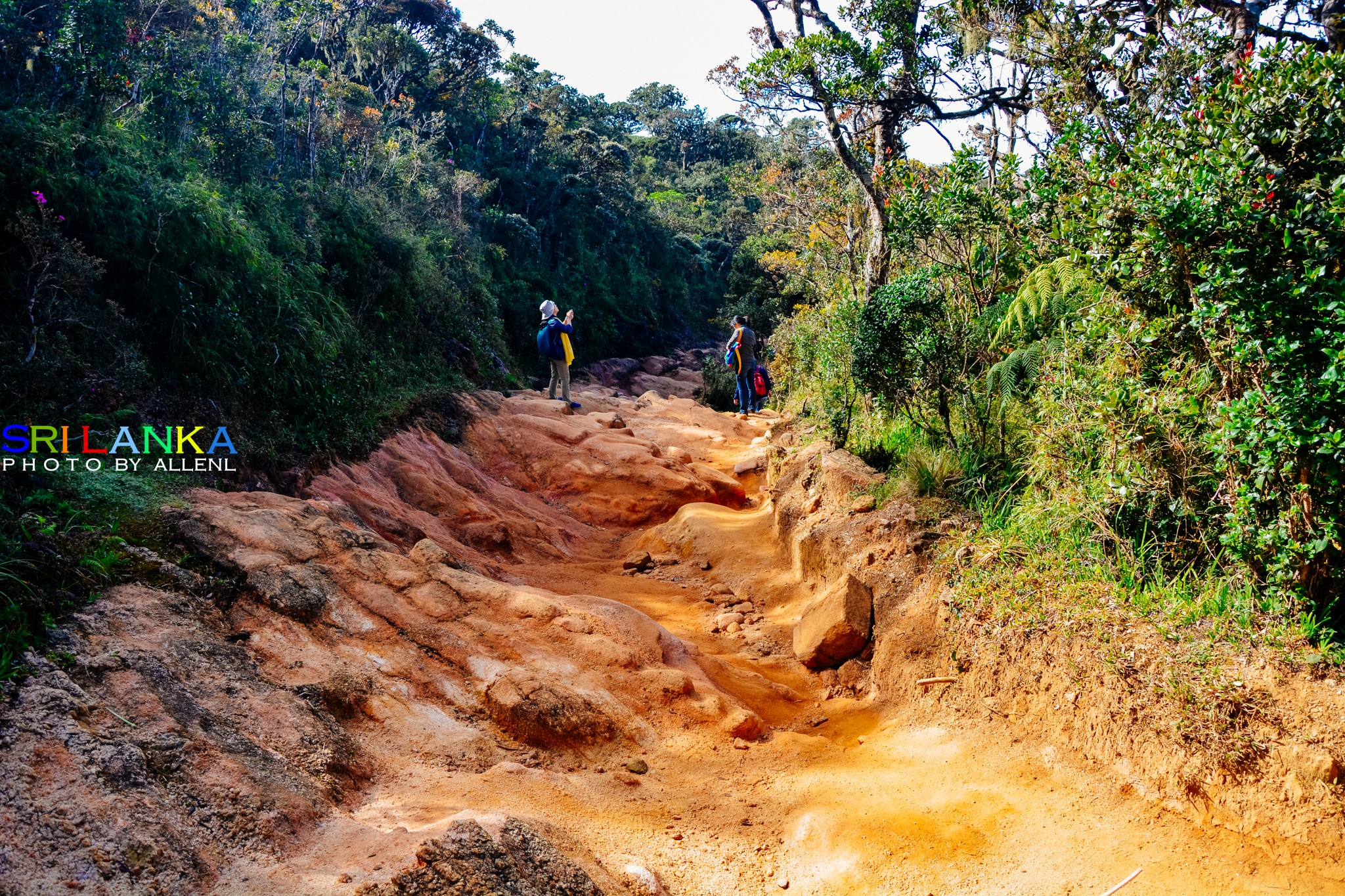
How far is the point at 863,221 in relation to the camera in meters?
15.2

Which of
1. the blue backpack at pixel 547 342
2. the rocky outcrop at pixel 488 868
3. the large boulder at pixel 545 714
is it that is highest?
the blue backpack at pixel 547 342

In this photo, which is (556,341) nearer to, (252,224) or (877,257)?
(252,224)

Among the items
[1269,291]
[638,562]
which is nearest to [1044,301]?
[1269,291]

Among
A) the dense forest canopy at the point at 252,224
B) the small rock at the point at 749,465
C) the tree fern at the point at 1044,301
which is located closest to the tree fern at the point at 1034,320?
the tree fern at the point at 1044,301

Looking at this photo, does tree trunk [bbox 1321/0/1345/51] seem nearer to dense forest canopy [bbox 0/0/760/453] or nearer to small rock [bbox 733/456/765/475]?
small rock [bbox 733/456/765/475]

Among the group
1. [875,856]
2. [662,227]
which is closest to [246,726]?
[875,856]

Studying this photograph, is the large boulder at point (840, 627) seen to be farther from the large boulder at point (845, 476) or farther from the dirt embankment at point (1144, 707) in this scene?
the large boulder at point (845, 476)

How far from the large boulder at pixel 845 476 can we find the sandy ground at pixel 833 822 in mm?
2829

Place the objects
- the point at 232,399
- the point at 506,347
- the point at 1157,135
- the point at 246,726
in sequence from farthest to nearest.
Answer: the point at 506,347 → the point at 232,399 → the point at 1157,135 → the point at 246,726

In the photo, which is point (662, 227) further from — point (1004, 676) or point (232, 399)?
point (1004, 676)

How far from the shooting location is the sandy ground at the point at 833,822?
344cm

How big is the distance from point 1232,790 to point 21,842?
4734mm

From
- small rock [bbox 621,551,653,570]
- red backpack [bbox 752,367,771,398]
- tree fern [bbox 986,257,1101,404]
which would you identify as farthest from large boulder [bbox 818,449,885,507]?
red backpack [bbox 752,367,771,398]

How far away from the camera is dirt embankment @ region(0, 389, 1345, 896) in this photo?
2818 millimetres
